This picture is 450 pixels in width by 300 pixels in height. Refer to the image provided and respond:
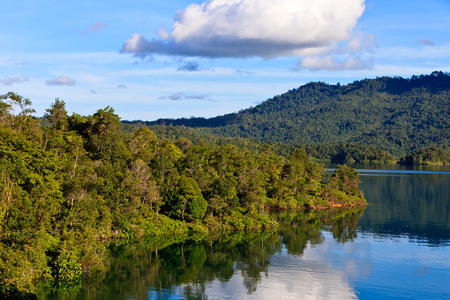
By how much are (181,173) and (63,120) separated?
24.0 metres

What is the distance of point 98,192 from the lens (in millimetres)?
72250

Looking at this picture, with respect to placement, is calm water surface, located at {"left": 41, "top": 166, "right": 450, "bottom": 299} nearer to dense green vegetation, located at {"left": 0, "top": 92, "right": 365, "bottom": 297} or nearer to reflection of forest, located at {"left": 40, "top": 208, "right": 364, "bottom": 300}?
reflection of forest, located at {"left": 40, "top": 208, "right": 364, "bottom": 300}

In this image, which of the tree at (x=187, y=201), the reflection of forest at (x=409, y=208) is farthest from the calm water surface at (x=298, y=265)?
the tree at (x=187, y=201)

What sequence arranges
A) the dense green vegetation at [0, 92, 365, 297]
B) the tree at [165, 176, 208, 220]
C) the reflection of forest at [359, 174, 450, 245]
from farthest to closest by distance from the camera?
the reflection of forest at [359, 174, 450, 245]
the tree at [165, 176, 208, 220]
the dense green vegetation at [0, 92, 365, 297]

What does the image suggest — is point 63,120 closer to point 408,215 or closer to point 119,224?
point 119,224

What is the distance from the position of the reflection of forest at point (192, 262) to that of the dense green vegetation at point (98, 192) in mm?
3260

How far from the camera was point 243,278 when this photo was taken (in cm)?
5847

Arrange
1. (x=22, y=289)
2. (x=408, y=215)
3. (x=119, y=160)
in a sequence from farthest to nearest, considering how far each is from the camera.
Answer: (x=408, y=215)
(x=119, y=160)
(x=22, y=289)

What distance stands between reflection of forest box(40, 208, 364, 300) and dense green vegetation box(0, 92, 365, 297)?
3260 mm

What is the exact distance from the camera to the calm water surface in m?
52.6

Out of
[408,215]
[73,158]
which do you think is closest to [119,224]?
[73,158]

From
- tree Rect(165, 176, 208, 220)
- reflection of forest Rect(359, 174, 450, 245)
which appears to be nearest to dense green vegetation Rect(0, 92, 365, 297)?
tree Rect(165, 176, 208, 220)

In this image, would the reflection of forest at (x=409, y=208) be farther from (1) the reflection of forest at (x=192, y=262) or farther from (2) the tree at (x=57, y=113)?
(2) the tree at (x=57, y=113)

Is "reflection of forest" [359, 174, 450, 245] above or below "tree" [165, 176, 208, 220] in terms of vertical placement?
below
